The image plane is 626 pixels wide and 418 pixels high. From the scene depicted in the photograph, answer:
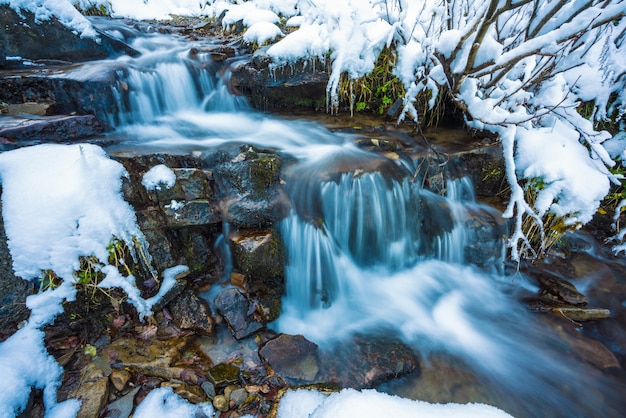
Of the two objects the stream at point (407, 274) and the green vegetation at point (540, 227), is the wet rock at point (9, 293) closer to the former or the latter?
the stream at point (407, 274)

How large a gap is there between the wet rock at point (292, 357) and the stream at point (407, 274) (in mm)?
206

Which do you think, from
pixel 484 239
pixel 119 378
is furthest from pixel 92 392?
pixel 484 239

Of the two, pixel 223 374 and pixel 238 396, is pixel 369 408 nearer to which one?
pixel 238 396

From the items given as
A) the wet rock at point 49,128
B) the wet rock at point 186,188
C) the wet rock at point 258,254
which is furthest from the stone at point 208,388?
the wet rock at point 49,128

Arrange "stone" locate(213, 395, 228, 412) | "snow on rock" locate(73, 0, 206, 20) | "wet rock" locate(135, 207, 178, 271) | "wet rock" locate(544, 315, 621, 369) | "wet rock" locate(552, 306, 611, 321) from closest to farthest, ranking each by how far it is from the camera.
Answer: "stone" locate(213, 395, 228, 412)
"wet rock" locate(544, 315, 621, 369)
"wet rock" locate(135, 207, 178, 271)
"wet rock" locate(552, 306, 611, 321)
"snow on rock" locate(73, 0, 206, 20)

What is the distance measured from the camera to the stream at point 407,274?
8.05 feet

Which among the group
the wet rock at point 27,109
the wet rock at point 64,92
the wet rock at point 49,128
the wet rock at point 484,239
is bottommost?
the wet rock at point 484,239

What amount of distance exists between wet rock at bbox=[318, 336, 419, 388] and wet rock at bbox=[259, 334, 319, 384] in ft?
0.34

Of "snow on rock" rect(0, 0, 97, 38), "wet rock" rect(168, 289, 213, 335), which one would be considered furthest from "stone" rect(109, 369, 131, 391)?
"snow on rock" rect(0, 0, 97, 38)

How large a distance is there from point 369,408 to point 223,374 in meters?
1.17

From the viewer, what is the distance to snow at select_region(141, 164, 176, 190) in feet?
9.21

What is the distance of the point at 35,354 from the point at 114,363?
53 cm

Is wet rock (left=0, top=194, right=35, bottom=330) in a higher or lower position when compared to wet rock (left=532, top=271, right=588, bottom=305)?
higher

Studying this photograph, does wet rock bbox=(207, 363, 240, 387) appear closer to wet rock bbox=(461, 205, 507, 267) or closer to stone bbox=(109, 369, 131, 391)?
stone bbox=(109, 369, 131, 391)
